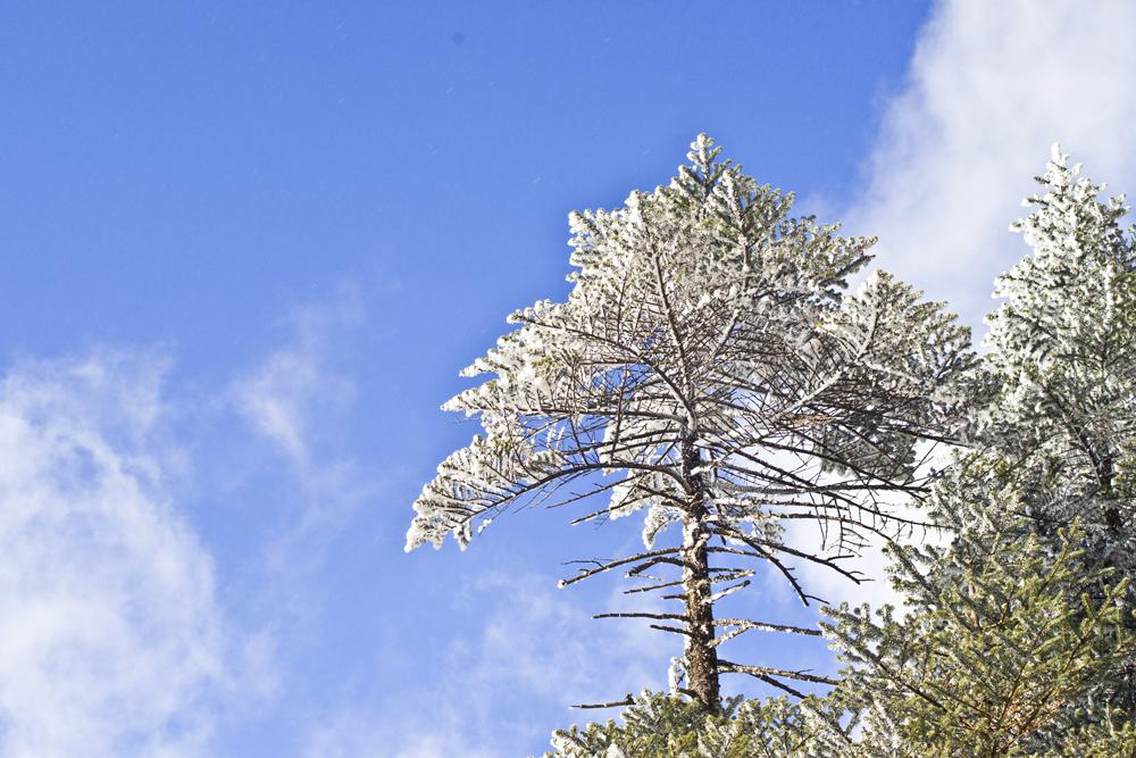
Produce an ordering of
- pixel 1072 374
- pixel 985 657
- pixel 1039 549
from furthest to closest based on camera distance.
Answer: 1. pixel 1072 374
2. pixel 1039 549
3. pixel 985 657

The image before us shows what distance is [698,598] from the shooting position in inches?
440

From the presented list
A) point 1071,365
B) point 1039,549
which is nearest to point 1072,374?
point 1071,365

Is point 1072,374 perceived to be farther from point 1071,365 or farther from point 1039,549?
point 1039,549

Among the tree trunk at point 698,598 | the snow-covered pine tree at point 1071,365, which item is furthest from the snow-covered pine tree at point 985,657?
the tree trunk at point 698,598

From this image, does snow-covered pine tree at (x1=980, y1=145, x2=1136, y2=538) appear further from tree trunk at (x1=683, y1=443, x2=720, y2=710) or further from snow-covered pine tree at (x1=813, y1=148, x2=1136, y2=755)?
tree trunk at (x1=683, y1=443, x2=720, y2=710)

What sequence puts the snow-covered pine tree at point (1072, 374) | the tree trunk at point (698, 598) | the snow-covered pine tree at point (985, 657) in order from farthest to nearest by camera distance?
1. the tree trunk at point (698, 598)
2. the snow-covered pine tree at point (1072, 374)
3. the snow-covered pine tree at point (985, 657)

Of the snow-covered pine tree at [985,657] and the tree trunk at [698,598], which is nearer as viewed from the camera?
the snow-covered pine tree at [985,657]

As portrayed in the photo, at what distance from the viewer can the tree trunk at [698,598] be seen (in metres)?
10.7

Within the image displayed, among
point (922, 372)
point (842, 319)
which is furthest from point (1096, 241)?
point (842, 319)

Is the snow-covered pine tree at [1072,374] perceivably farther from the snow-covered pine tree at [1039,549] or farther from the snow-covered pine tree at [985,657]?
the snow-covered pine tree at [985,657]

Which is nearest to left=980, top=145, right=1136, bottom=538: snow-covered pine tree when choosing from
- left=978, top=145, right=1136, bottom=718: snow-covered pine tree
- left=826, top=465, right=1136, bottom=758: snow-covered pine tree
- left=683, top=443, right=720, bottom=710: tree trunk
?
left=978, top=145, right=1136, bottom=718: snow-covered pine tree

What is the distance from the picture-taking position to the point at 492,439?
1104 centimetres

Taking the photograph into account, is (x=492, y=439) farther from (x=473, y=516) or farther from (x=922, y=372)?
(x=922, y=372)

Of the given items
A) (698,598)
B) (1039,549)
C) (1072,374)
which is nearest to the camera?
(1039,549)
